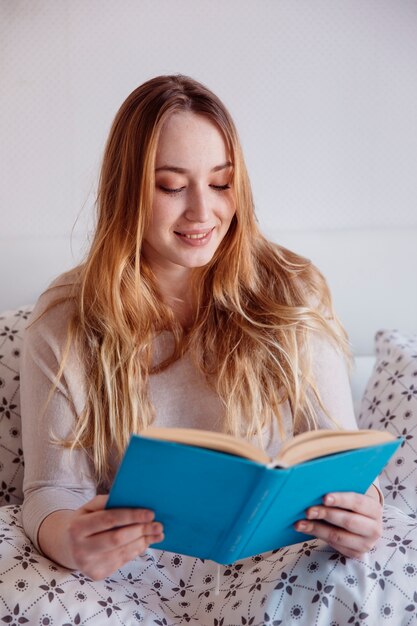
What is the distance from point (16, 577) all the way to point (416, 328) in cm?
137

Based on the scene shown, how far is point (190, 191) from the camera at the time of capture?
1463mm

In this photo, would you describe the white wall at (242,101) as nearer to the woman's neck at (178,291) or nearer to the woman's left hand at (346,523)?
the woman's neck at (178,291)

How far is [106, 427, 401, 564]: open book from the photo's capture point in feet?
3.24

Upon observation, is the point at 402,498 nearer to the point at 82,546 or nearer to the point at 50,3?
the point at 82,546

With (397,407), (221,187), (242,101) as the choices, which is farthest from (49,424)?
(242,101)

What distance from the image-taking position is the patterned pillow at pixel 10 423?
5.59ft

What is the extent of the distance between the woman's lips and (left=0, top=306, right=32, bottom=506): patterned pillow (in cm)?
53

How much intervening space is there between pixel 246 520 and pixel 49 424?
20.0 inches

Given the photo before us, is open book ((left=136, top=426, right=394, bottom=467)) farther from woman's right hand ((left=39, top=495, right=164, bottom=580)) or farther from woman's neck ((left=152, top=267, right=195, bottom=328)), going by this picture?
woman's neck ((left=152, top=267, right=195, bottom=328))

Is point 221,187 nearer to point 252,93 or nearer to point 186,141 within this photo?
point 186,141

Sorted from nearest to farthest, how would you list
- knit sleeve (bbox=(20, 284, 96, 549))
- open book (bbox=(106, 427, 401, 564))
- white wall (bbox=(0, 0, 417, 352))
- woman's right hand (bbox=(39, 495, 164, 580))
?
open book (bbox=(106, 427, 401, 564))
woman's right hand (bbox=(39, 495, 164, 580))
knit sleeve (bbox=(20, 284, 96, 549))
white wall (bbox=(0, 0, 417, 352))

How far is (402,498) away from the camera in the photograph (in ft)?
5.35

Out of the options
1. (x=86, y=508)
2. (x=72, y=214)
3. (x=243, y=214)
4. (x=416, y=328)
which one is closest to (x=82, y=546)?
(x=86, y=508)

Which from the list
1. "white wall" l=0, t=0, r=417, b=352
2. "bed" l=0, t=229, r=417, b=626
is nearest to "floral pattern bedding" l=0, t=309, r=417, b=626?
"bed" l=0, t=229, r=417, b=626
